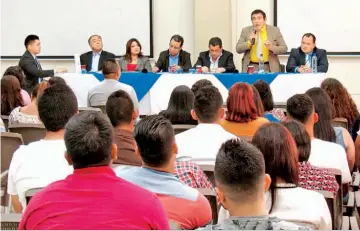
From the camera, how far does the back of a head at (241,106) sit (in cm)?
479

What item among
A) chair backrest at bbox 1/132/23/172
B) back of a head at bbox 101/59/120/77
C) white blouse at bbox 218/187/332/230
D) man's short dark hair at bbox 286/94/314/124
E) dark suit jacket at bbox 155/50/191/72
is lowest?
white blouse at bbox 218/187/332/230

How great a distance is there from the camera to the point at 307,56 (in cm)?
868

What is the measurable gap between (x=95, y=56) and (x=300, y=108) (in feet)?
18.4

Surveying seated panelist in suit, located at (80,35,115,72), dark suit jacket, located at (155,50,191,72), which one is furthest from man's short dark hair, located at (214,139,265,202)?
seated panelist in suit, located at (80,35,115,72)

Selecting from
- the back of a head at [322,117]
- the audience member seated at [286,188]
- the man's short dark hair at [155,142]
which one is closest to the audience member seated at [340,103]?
the back of a head at [322,117]

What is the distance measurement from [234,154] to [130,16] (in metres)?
8.65

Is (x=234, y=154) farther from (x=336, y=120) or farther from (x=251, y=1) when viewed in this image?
(x=251, y=1)

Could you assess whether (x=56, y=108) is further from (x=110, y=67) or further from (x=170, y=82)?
(x=170, y=82)

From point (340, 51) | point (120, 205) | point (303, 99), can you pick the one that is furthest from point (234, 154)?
point (340, 51)

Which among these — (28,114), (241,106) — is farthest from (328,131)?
(28,114)

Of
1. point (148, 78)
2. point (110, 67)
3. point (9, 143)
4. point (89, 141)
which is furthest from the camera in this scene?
point (148, 78)

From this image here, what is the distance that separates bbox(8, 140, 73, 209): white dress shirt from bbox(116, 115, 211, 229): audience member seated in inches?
16.6

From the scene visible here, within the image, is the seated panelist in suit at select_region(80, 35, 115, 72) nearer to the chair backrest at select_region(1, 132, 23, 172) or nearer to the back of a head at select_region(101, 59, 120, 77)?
the back of a head at select_region(101, 59, 120, 77)

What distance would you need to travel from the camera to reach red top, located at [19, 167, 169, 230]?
220cm
